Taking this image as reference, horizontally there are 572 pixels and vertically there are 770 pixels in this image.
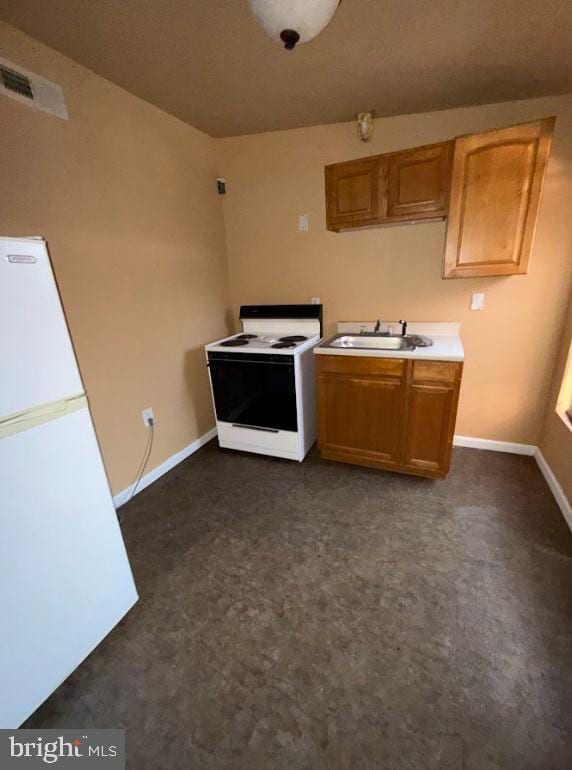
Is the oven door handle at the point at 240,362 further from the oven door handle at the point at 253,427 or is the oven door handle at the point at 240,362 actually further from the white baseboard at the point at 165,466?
the white baseboard at the point at 165,466

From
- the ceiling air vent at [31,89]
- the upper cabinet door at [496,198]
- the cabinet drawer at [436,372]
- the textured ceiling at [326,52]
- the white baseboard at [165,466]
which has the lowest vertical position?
the white baseboard at [165,466]

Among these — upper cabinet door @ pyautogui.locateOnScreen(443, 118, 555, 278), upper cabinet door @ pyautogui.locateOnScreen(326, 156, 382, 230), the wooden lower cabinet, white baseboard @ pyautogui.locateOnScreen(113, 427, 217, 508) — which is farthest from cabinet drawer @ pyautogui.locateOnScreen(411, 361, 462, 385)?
white baseboard @ pyautogui.locateOnScreen(113, 427, 217, 508)

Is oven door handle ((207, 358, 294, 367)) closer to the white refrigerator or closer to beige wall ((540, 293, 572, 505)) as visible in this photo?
the white refrigerator

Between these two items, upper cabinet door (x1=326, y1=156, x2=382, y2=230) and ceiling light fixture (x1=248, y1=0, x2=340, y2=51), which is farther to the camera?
upper cabinet door (x1=326, y1=156, x2=382, y2=230)

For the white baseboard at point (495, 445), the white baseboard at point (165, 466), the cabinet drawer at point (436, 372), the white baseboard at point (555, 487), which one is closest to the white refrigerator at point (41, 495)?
the white baseboard at point (165, 466)

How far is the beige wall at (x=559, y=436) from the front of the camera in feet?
6.61

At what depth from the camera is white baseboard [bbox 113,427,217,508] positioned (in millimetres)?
2246

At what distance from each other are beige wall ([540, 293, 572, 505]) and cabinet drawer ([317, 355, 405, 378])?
1.08m

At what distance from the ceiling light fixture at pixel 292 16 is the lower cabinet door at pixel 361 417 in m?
1.66

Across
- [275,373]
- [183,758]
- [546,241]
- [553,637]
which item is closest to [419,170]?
[546,241]

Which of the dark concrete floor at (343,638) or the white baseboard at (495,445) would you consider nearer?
the dark concrete floor at (343,638)

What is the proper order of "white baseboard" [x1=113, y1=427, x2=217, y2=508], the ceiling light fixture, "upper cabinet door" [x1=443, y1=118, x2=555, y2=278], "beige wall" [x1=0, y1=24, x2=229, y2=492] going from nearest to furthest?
the ceiling light fixture → "beige wall" [x1=0, y1=24, x2=229, y2=492] → "upper cabinet door" [x1=443, y1=118, x2=555, y2=278] → "white baseboard" [x1=113, y1=427, x2=217, y2=508]

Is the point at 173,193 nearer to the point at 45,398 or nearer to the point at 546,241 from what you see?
the point at 45,398

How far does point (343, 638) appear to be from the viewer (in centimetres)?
137
